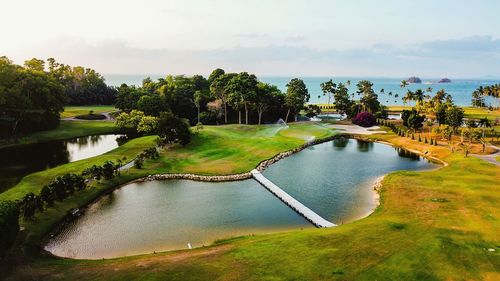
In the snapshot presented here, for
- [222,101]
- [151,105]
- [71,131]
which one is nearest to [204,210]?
[151,105]

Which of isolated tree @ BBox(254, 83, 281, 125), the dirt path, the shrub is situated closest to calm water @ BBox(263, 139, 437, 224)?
the dirt path

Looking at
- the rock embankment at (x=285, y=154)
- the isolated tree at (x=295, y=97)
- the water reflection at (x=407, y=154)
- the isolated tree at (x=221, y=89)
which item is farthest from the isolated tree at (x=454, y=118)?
the isolated tree at (x=221, y=89)

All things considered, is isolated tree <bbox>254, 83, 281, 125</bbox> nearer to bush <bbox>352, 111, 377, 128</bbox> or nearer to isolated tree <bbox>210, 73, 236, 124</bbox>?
isolated tree <bbox>210, 73, 236, 124</bbox>

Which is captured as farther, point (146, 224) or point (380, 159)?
point (380, 159)

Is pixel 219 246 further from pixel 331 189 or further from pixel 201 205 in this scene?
pixel 331 189

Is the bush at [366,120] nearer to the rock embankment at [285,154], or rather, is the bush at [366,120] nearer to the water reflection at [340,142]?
the water reflection at [340,142]

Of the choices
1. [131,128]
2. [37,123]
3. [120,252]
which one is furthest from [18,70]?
[120,252]

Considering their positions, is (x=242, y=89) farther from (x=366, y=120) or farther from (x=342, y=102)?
(x=342, y=102)
